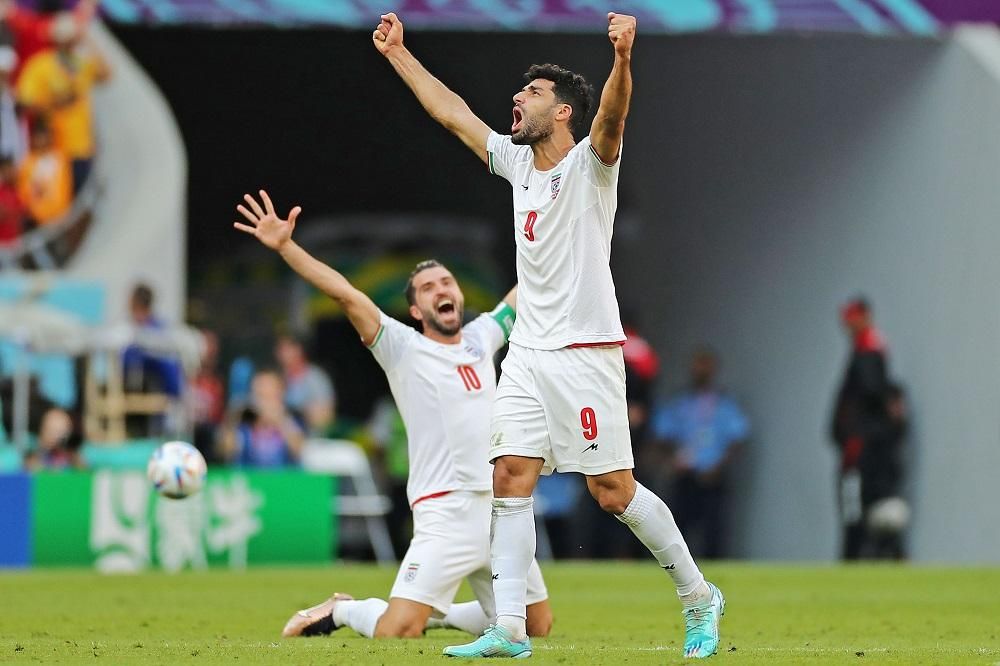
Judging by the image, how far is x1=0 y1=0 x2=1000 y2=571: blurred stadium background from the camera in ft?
56.0

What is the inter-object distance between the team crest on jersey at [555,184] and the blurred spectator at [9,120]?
11.2 m

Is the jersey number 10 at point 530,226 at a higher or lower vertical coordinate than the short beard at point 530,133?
lower

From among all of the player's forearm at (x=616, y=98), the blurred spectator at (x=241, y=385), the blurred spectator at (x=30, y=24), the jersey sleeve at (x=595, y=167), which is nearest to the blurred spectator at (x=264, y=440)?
the blurred spectator at (x=241, y=385)

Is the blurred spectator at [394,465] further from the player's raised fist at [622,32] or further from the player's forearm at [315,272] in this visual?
the player's raised fist at [622,32]

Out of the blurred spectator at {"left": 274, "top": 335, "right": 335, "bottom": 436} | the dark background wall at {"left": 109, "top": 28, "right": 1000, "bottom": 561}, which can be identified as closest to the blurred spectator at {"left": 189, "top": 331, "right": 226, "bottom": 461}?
the blurred spectator at {"left": 274, "top": 335, "right": 335, "bottom": 436}

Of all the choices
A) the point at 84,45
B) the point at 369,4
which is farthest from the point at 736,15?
the point at 84,45

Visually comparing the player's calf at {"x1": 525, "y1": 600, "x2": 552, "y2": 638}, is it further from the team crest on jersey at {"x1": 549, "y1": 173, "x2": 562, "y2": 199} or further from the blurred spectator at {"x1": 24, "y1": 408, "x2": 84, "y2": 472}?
the blurred spectator at {"x1": 24, "y1": 408, "x2": 84, "y2": 472}

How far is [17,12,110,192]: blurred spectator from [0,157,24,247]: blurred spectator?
0.68m

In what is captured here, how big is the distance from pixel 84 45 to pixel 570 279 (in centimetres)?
1171

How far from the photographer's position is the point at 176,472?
11.2 meters

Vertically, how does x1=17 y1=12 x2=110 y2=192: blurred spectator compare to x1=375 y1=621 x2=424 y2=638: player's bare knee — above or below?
above

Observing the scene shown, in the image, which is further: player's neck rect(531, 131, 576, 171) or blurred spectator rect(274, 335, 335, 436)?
blurred spectator rect(274, 335, 335, 436)

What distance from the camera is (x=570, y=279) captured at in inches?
293

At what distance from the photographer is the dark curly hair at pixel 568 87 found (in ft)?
24.9
